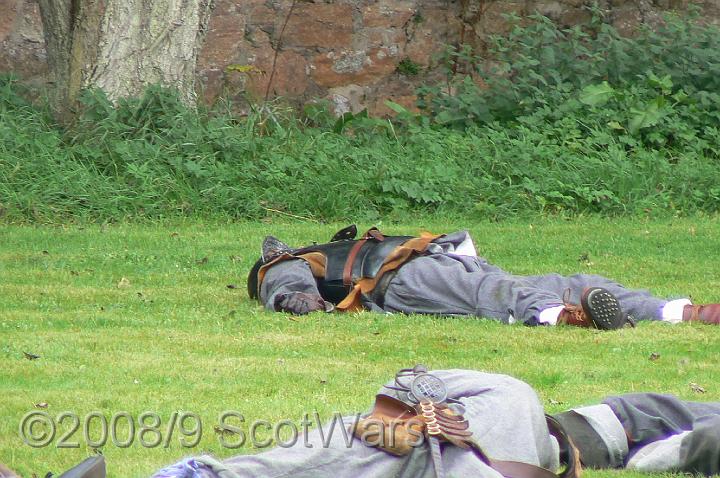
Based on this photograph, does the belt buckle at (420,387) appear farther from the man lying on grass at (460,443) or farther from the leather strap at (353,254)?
the leather strap at (353,254)

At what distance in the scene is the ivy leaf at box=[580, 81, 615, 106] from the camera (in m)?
11.1

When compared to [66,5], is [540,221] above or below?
below

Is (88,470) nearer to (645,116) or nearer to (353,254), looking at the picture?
(353,254)

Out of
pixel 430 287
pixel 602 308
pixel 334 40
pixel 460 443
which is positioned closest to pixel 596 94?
pixel 334 40

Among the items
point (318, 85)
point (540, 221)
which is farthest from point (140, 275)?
point (318, 85)

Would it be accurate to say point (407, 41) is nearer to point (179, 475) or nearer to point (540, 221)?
point (540, 221)

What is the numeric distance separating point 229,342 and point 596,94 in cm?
648

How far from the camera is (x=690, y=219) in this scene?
965 centimetres

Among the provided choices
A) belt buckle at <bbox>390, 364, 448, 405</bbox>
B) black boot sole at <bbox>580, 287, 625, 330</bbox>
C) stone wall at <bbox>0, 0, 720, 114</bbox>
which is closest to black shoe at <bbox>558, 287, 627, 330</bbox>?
black boot sole at <bbox>580, 287, 625, 330</bbox>

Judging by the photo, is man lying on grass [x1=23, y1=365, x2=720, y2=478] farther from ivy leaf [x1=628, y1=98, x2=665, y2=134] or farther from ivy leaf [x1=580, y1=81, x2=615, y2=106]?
ivy leaf [x1=580, y1=81, x2=615, y2=106]

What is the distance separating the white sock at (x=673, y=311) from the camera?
6.11 metres

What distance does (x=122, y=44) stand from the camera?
10188 mm

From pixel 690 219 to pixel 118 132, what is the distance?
4.66 metres

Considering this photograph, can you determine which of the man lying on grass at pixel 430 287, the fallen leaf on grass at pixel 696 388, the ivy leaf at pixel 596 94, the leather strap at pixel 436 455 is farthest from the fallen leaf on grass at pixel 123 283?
the ivy leaf at pixel 596 94
